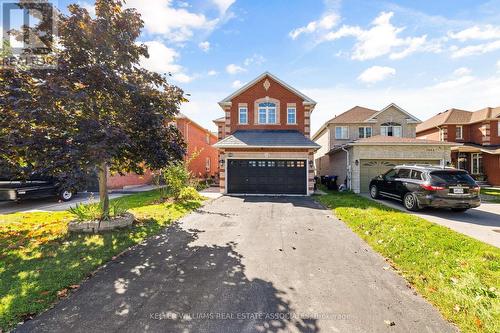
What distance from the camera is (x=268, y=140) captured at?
15859 millimetres

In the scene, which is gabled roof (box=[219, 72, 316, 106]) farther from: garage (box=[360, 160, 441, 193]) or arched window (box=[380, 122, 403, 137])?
arched window (box=[380, 122, 403, 137])

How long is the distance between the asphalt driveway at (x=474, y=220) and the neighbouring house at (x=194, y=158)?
516 inches

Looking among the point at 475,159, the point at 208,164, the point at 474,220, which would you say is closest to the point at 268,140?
the point at 474,220

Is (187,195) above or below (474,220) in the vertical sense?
above

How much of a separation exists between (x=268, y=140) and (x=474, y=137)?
75.7 ft

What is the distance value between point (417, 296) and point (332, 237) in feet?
9.68

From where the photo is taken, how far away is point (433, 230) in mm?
6746

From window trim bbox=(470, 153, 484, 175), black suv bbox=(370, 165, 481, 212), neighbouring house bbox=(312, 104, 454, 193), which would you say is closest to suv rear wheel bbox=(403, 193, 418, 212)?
black suv bbox=(370, 165, 481, 212)

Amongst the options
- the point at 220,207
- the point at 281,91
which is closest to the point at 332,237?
the point at 220,207

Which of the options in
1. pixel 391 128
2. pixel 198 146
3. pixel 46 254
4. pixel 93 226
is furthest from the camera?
pixel 198 146

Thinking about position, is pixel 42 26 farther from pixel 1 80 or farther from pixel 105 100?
pixel 105 100

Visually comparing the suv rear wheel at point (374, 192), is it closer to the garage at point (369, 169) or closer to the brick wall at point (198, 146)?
the garage at point (369, 169)

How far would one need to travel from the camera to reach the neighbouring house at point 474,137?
2112 cm

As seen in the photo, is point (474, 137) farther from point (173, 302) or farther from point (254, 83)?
point (173, 302)
